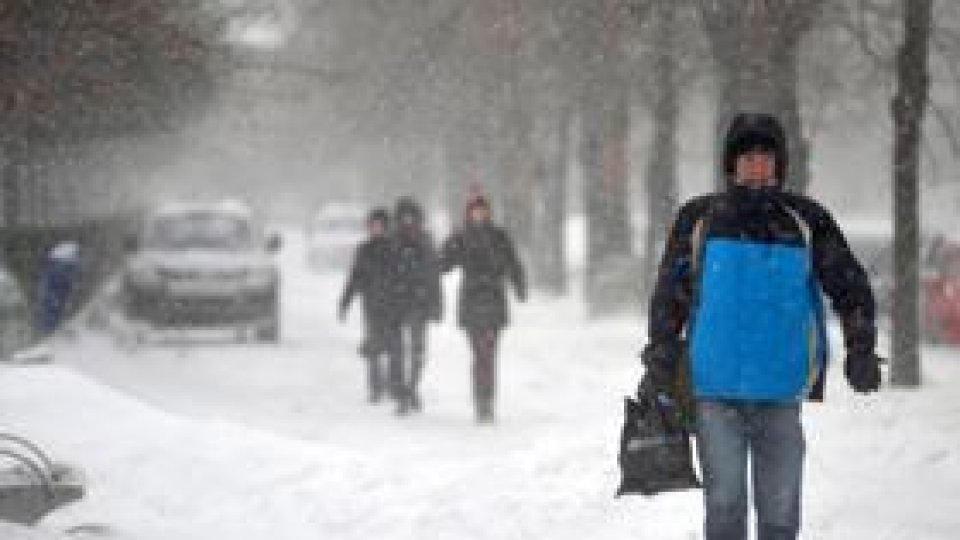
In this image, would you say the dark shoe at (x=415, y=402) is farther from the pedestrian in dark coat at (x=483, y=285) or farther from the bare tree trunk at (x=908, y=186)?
the bare tree trunk at (x=908, y=186)

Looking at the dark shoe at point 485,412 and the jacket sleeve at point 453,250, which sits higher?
the jacket sleeve at point 453,250

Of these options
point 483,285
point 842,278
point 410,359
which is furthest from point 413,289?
point 842,278

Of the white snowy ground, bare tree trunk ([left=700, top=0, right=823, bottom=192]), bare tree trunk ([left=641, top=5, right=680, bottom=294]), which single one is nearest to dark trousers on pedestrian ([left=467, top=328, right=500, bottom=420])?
the white snowy ground

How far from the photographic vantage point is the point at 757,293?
6059mm

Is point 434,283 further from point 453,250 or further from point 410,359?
point 453,250

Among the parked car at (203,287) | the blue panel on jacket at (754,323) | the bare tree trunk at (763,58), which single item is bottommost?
the parked car at (203,287)

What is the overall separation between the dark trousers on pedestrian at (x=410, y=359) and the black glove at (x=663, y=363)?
9521 millimetres

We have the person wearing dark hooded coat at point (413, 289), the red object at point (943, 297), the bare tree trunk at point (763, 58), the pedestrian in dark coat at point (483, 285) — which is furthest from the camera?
the red object at point (943, 297)

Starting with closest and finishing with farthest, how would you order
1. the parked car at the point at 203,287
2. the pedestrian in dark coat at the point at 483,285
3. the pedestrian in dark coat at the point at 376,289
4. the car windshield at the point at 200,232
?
the pedestrian in dark coat at the point at 483,285 < the pedestrian in dark coat at the point at 376,289 < the parked car at the point at 203,287 < the car windshield at the point at 200,232

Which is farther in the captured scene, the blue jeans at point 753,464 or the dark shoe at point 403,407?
the dark shoe at point 403,407

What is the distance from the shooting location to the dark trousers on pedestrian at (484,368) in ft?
48.6

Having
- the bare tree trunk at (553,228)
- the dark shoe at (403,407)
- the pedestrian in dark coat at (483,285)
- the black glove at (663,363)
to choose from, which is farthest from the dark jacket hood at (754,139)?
the bare tree trunk at (553,228)

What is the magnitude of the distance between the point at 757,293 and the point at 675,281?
1.01 ft

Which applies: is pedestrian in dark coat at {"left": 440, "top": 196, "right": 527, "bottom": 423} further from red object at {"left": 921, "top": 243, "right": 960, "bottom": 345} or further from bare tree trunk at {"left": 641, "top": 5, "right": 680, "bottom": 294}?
red object at {"left": 921, "top": 243, "right": 960, "bottom": 345}
